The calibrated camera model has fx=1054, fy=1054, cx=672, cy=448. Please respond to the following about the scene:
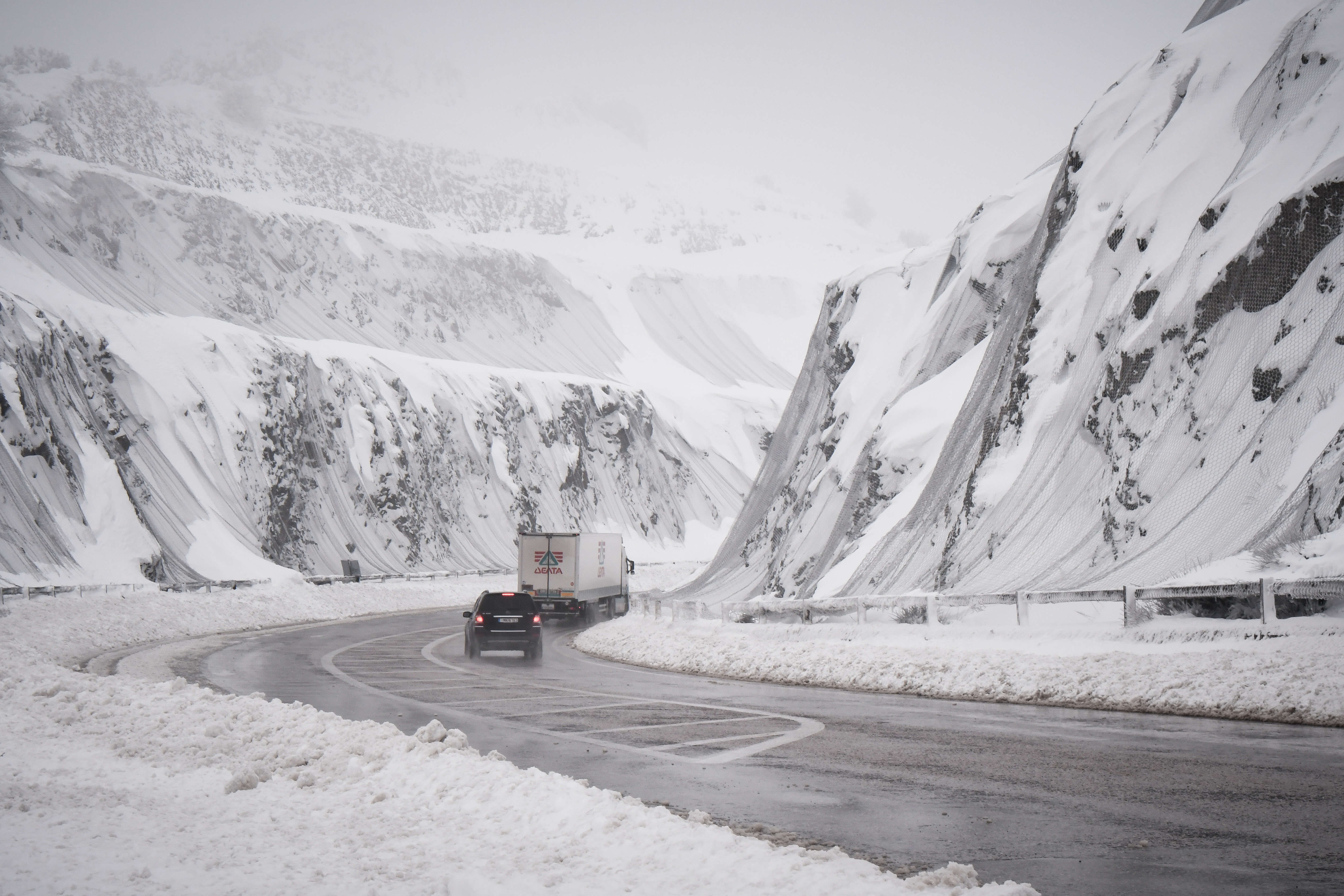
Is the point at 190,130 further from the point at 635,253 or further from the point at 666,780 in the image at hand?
the point at 666,780

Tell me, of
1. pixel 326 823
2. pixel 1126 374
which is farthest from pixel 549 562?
pixel 326 823

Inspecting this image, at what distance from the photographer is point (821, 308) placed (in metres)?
43.4

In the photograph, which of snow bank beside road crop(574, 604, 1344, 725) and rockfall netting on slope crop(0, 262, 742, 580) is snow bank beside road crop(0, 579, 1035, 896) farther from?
rockfall netting on slope crop(0, 262, 742, 580)

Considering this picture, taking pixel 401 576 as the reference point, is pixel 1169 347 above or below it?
above

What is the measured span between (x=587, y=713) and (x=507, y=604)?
1074 cm

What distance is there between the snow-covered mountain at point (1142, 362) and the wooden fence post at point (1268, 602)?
270 cm

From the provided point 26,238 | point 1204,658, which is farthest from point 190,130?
point 1204,658

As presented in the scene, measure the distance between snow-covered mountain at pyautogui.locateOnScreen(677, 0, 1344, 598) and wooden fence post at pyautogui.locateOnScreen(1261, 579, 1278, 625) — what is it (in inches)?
106

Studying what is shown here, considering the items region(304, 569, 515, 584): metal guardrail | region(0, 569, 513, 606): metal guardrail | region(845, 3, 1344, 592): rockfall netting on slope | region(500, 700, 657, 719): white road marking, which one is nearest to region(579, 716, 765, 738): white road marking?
region(500, 700, 657, 719): white road marking

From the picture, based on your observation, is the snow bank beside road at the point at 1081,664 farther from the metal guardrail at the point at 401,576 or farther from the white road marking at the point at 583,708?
the metal guardrail at the point at 401,576

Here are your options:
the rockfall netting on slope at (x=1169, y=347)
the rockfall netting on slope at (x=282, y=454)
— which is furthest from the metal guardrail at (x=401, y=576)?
the rockfall netting on slope at (x=1169, y=347)

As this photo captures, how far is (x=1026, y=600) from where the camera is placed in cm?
1616

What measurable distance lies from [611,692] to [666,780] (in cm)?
732

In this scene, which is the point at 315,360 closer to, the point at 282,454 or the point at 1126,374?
the point at 282,454
